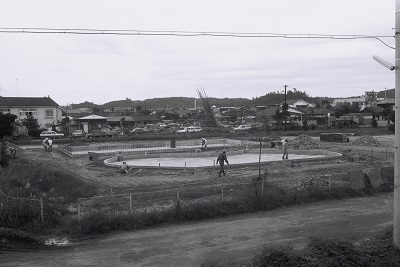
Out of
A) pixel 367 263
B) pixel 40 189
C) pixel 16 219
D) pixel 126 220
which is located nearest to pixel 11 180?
pixel 40 189

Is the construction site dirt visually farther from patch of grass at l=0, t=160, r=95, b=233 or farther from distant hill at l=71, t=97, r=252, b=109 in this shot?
distant hill at l=71, t=97, r=252, b=109

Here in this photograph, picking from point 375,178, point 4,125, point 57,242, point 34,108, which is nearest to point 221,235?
point 57,242

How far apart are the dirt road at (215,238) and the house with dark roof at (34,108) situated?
5434cm

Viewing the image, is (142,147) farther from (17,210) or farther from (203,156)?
(17,210)

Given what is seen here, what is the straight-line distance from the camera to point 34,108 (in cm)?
6250

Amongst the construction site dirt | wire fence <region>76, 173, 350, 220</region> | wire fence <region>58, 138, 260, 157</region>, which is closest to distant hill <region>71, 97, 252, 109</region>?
wire fence <region>58, 138, 260, 157</region>

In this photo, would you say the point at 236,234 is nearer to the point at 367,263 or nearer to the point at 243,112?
the point at 367,263

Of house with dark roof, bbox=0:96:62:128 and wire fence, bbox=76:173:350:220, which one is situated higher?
house with dark roof, bbox=0:96:62:128

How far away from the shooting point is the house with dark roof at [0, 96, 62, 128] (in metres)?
60.7

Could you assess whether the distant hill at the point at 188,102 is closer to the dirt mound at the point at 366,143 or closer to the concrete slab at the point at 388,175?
the dirt mound at the point at 366,143

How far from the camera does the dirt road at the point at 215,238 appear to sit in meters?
9.59

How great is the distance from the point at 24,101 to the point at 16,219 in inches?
2202

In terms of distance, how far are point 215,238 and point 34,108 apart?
189 feet

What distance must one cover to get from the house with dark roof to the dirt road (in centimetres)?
5434
